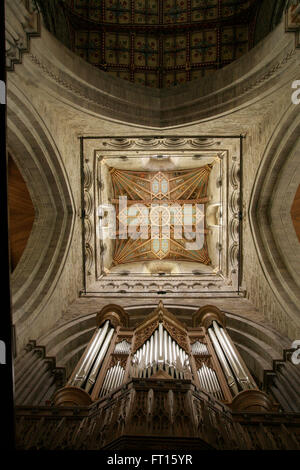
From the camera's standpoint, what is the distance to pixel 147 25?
851cm

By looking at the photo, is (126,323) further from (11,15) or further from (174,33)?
(174,33)

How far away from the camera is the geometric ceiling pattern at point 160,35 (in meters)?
8.31

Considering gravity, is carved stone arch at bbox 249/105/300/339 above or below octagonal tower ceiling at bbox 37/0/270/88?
below

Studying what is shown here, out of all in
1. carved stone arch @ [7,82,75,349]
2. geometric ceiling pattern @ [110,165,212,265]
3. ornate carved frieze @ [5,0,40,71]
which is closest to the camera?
ornate carved frieze @ [5,0,40,71]

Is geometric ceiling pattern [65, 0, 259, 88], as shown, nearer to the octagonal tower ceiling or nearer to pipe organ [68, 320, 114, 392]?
the octagonal tower ceiling

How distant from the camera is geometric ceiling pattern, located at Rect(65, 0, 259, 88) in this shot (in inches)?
327

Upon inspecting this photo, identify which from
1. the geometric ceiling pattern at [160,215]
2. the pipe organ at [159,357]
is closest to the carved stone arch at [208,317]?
the pipe organ at [159,357]

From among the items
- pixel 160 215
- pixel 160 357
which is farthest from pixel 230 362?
pixel 160 215

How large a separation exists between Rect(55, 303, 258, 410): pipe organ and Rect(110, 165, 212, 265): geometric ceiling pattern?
5242mm

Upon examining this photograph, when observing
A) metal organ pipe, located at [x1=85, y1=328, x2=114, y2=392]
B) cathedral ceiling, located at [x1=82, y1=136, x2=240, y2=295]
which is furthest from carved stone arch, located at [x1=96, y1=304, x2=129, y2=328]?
cathedral ceiling, located at [x1=82, y1=136, x2=240, y2=295]

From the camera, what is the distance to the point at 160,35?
8.62 metres

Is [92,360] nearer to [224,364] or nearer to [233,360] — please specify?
[224,364]

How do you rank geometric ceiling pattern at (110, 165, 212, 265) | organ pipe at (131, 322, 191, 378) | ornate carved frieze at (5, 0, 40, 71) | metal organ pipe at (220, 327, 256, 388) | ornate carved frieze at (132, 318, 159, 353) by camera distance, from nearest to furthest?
ornate carved frieze at (5, 0, 40, 71) → metal organ pipe at (220, 327, 256, 388) → organ pipe at (131, 322, 191, 378) → ornate carved frieze at (132, 318, 159, 353) → geometric ceiling pattern at (110, 165, 212, 265)

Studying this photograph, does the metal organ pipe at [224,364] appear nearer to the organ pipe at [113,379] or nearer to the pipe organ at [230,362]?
the pipe organ at [230,362]
